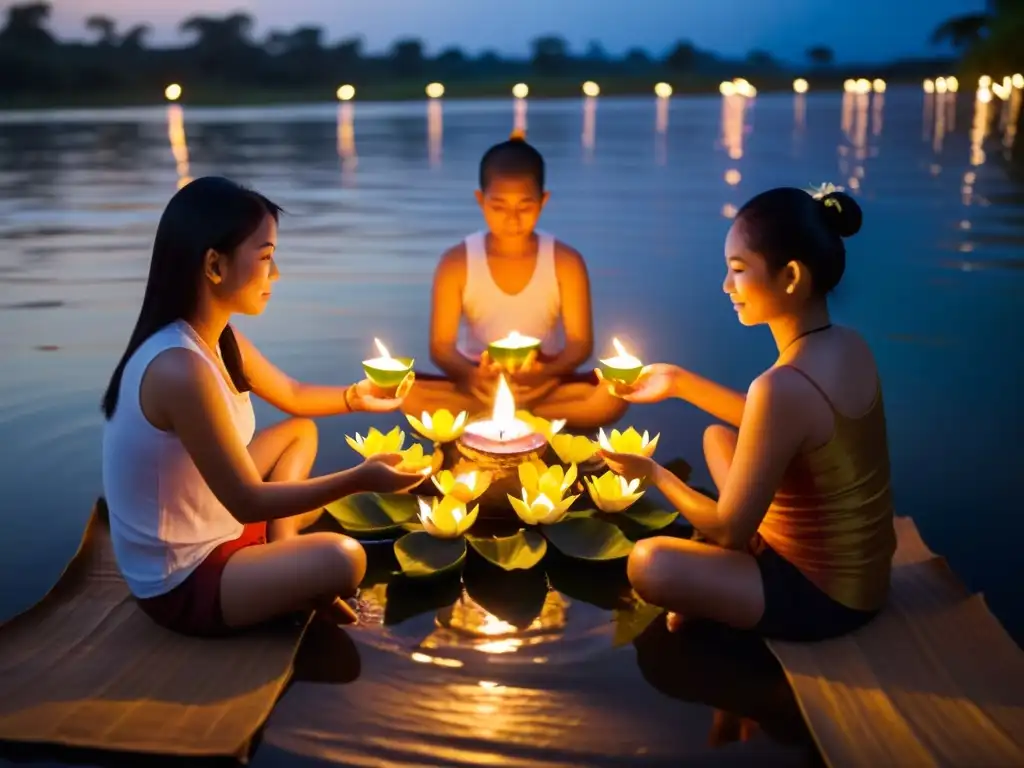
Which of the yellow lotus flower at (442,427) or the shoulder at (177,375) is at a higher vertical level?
the shoulder at (177,375)

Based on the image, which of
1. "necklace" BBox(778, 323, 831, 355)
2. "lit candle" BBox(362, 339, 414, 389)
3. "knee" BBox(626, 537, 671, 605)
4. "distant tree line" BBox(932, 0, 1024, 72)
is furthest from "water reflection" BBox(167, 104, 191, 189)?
"distant tree line" BBox(932, 0, 1024, 72)

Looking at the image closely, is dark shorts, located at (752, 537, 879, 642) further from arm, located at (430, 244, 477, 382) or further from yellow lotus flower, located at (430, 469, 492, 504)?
arm, located at (430, 244, 477, 382)

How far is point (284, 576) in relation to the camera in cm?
255

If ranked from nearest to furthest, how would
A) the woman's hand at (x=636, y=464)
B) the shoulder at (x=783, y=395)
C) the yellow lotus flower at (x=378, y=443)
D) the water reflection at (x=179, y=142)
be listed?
the shoulder at (x=783, y=395), the woman's hand at (x=636, y=464), the yellow lotus flower at (x=378, y=443), the water reflection at (x=179, y=142)

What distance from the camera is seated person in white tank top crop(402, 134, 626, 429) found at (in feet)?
13.3

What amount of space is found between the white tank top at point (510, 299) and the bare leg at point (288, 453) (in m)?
1.25

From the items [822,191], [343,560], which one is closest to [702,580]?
[343,560]

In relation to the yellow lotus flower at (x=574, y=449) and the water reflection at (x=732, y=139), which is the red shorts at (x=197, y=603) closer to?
the yellow lotus flower at (x=574, y=449)

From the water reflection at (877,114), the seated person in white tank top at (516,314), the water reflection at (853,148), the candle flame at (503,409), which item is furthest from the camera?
the water reflection at (877,114)

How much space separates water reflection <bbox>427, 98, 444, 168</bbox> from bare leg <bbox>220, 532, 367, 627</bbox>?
40.4 ft

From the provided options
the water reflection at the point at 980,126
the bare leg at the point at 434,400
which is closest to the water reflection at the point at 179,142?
the bare leg at the point at 434,400

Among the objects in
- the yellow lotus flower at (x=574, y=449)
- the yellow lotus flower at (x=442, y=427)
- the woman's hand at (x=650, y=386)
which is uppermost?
the woman's hand at (x=650, y=386)

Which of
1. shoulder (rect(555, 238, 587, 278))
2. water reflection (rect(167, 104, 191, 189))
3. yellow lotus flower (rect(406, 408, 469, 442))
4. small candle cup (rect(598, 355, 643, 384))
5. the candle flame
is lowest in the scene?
yellow lotus flower (rect(406, 408, 469, 442))

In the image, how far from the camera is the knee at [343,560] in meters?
2.58
